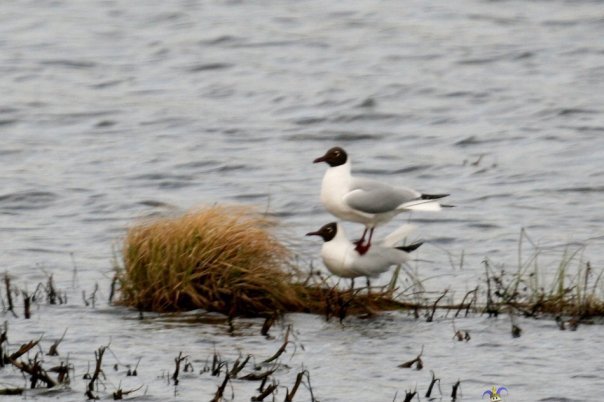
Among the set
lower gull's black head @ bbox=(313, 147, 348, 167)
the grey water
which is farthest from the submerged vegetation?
lower gull's black head @ bbox=(313, 147, 348, 167)

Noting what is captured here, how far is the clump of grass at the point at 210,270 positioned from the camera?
10.4 meters

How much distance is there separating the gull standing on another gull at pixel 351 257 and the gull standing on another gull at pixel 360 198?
36cm

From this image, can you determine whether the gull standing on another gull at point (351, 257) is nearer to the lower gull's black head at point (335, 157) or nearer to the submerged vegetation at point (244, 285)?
the submerged vegetation at point (244, 285)

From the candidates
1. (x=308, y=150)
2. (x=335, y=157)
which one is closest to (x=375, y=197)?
(x=335, y=157)

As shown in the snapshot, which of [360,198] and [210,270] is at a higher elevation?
[360,198]

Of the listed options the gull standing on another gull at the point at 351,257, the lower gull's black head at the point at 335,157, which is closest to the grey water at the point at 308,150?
the gull standing on another gull at the point at 351,257

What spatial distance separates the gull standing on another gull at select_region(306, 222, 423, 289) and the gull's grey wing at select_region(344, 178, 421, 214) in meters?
0.47

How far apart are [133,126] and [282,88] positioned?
3092mm

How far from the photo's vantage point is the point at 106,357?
9.30m

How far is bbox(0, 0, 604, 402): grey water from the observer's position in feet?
31.0

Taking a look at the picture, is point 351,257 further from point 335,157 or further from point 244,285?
point 335,157

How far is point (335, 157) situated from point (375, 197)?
1.54 ft

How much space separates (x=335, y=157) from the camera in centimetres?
1184

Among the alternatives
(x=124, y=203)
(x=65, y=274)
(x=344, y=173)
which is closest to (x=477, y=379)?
(x=344, y=173)
